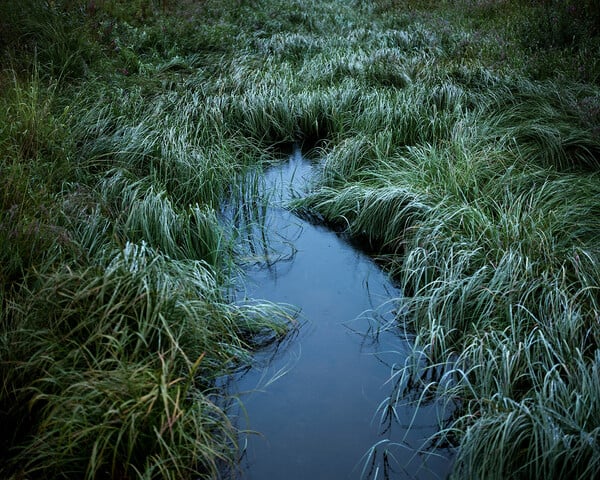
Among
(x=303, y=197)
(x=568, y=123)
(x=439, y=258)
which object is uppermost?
(x=568, y=123)

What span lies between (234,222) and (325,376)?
1.71 meters

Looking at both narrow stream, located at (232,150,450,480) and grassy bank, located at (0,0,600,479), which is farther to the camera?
narrow stream, located at (232,150,450,480)

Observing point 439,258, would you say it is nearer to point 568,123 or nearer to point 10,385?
point 568,123

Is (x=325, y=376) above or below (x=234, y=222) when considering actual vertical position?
above

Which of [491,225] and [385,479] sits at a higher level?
[491,225]

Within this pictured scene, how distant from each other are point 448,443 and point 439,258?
127 cm

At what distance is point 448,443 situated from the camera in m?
2.78

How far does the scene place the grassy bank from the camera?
2.47 meters

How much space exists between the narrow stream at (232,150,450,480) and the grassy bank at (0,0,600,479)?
0.14 meters

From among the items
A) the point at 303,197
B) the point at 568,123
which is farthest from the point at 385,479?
the point at 568,123

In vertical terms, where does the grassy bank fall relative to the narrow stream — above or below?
above

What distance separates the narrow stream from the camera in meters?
2.70

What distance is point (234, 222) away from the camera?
15.0ft

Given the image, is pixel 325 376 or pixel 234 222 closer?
pixel 325 376
